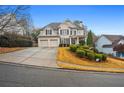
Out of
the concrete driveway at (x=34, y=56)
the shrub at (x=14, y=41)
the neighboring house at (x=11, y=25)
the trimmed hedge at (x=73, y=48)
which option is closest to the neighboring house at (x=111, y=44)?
the trimmed hedge at (x=73, y=48)

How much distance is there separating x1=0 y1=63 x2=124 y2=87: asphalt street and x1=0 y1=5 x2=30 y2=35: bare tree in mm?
911

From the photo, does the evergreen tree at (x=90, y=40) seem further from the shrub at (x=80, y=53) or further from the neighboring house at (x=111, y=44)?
the shrub at (x=80, y=53)

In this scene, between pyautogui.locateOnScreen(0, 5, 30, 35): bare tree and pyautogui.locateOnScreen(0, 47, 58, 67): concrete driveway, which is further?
pyautogui.locateOnScreen(0, 47, 58, 67): concrete driveway

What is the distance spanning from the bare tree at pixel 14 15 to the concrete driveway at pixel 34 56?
576 mm

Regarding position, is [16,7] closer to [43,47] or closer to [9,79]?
[43,47]

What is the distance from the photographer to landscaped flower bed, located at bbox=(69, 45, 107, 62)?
655 centimetres

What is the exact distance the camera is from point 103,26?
660 cm

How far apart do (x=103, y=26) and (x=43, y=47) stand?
143cm

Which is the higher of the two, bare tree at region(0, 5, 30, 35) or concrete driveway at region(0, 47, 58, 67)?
bare tree at region(0, 5, 30, 35)

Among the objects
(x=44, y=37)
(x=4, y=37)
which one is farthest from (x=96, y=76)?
(x=4, y=37)

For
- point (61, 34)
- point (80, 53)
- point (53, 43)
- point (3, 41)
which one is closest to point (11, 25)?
point (3, 41)

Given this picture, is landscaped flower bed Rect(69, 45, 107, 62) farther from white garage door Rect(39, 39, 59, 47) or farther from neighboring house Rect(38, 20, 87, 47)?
white garage door Rect(39, 39, 59, 47)

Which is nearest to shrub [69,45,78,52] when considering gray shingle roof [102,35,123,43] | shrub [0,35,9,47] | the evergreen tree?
the evergreen tree
